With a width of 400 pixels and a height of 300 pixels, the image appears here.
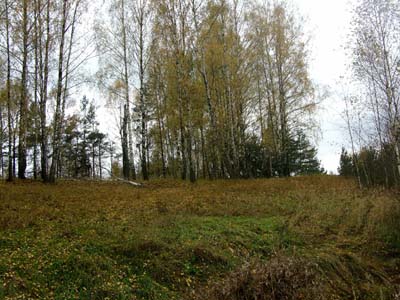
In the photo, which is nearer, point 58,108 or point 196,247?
point 196,247

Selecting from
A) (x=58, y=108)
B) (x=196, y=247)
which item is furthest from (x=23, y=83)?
(x=196, y=247)

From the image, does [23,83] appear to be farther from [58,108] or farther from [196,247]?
[196,247]

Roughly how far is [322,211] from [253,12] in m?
17.0

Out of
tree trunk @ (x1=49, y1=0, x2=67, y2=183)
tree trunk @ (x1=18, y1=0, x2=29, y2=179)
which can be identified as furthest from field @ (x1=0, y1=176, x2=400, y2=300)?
tree trunk @ (x1=18, y1=0, x2=29, y2=179)

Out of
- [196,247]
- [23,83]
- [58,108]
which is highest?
[23,83]

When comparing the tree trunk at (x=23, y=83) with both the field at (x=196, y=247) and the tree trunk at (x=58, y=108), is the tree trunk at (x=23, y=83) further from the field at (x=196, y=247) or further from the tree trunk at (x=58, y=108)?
the field at (x=196, y=247)

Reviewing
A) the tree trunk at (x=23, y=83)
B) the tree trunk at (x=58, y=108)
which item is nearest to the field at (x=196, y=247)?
the tree trunk at (x=58, y=108)

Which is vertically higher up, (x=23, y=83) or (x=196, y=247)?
(x=23, y=83)

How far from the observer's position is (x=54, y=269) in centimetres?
499

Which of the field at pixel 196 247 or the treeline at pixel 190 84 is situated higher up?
the treeline at pixel 190 84

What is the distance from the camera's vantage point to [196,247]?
634 cm

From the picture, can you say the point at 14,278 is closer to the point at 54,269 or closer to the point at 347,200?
the point at 54,269

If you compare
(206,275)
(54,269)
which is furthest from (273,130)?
(54,269)

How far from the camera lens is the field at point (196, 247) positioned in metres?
4.49
